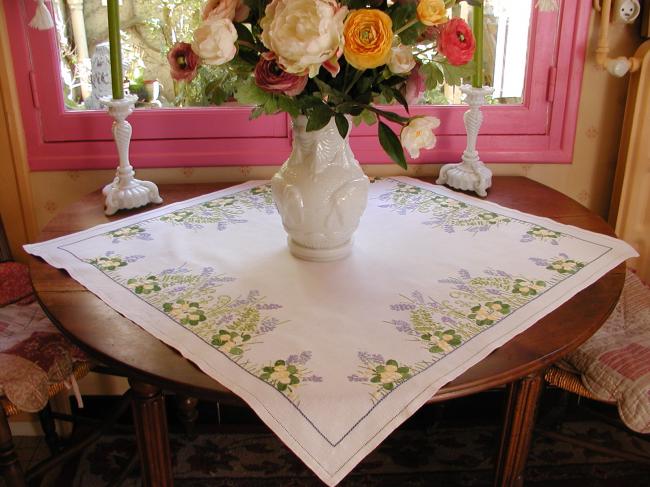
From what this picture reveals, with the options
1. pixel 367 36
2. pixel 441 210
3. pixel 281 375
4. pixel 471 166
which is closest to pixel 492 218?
pixel 441 210

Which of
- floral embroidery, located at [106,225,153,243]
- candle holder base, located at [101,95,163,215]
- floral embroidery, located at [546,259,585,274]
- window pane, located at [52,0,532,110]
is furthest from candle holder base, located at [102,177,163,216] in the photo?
floral embroidery, located at [546,259,585,274]

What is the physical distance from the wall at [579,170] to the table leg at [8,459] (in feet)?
2.33

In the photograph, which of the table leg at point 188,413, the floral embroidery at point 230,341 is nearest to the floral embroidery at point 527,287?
the floral embroidery at point 230,341

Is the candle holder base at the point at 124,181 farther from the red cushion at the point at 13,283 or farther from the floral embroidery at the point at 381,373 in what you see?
the floral embroidery at the point at 381,373

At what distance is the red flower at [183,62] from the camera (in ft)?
3.49

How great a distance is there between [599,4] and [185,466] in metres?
1.75

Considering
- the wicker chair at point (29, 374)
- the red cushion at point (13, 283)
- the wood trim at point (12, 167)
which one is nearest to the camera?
the wicker chair at point (29, 374)

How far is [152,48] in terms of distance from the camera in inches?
70.9

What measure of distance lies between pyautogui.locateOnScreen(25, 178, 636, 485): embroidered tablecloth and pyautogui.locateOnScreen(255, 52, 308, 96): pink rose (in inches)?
14.0

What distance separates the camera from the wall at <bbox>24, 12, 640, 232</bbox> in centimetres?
178

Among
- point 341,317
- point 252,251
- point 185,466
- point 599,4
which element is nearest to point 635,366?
point 341,317

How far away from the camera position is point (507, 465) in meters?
1.16

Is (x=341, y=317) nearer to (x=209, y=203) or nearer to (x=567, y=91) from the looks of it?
(x=209, y=203)

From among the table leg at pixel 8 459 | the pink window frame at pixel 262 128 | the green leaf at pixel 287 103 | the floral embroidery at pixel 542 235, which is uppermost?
the green leaf at pixel 287 103
